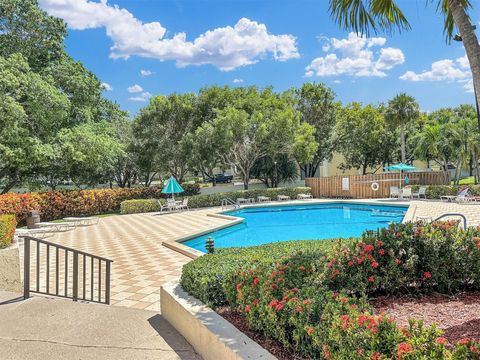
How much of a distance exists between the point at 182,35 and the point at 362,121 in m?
19.2

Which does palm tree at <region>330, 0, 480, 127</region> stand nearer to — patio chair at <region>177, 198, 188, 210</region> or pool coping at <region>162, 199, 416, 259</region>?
pool coping at <region>162, 199, 416, 259</region>

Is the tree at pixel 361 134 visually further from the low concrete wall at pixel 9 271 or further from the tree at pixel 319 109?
the low concrete wall at pixel 9 271

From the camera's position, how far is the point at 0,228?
20.0 ft

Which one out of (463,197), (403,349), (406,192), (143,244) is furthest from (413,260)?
(406,192)

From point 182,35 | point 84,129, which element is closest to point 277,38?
point 182,35

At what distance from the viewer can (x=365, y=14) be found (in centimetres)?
439

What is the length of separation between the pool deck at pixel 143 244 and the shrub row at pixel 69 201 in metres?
2.09

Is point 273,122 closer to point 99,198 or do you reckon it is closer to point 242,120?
point 242,120

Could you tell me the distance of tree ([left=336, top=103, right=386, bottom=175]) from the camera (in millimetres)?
29672

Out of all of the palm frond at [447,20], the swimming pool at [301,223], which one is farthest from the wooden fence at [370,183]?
the palm frond at [447,20]

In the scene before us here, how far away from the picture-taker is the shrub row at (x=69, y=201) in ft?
50.5

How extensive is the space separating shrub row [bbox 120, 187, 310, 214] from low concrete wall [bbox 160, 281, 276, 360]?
16681 mm

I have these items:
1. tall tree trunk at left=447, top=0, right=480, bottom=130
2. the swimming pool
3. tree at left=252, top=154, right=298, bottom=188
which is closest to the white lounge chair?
the swimming pool

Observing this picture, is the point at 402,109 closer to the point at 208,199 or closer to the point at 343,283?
the point at 208,199
